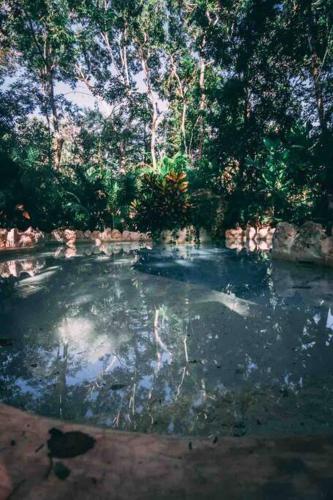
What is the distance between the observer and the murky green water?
204 centimetres

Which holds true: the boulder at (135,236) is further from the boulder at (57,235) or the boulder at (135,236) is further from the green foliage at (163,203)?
the boulder at (57,235)

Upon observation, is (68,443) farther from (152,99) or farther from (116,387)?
(152,99)

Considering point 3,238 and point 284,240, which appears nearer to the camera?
point 284,240

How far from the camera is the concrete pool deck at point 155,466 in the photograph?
4.51ft

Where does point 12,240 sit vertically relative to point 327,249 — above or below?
below

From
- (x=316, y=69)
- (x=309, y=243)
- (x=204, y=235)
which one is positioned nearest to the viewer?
(x=309, y=243)

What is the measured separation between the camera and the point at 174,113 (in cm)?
2386

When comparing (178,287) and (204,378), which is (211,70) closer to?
(178,287)

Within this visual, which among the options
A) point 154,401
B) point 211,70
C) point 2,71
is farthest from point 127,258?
point 2,71

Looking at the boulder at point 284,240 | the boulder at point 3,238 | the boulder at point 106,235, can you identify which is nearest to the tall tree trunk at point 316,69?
the boulder at point 284,240

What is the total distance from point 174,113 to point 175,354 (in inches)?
920

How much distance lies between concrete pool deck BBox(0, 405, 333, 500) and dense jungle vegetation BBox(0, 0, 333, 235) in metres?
7.77

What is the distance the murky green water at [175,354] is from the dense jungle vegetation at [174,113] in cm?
517

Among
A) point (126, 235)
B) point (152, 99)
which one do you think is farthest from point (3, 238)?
point (152, 99)
